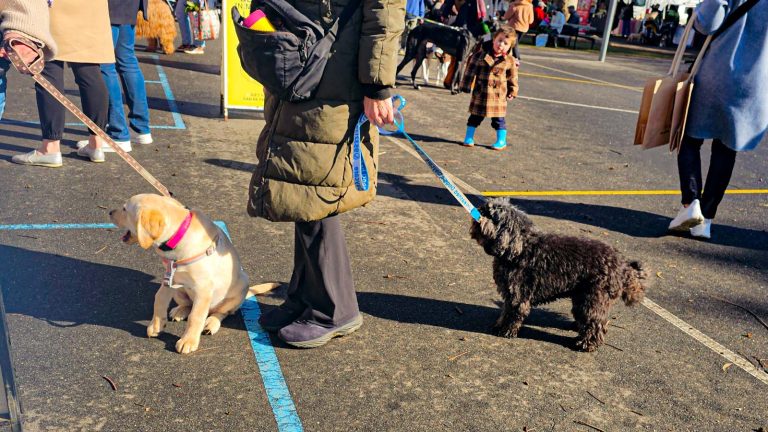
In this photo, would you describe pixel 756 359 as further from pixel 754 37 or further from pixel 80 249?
pixel 80 249

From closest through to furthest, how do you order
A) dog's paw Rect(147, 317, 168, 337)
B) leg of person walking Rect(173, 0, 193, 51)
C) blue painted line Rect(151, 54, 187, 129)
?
dog's paw Rect(147, 317, 168, 337), blue painted line Rect(151, 54, 187, 129), leg of person walking Rect(173, 0, 193, 51)

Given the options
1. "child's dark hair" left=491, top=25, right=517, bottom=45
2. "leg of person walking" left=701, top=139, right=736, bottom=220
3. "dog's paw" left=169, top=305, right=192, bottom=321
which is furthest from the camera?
"child's dark hair" left=491, top=25, right=517, bottom=45

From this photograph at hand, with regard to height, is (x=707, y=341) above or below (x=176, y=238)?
below

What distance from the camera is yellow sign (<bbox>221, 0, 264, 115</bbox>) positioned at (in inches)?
328

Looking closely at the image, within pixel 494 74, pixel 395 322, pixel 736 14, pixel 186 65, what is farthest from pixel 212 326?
pixel 186 65

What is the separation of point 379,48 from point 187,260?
54.9 inches

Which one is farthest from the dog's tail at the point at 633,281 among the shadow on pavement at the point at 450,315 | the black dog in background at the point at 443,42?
the black dog in background at the point at 443,42

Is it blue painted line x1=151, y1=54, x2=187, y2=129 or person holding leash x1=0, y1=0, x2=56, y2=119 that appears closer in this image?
person holding leash x1=0, y1=0, x2=56, y2=119

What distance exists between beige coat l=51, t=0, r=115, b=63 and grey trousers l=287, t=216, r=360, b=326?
3278 millimetres

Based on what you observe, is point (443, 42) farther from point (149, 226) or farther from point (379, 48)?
point (149, 226)

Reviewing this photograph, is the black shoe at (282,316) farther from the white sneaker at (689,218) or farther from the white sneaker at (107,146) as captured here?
the white sneaker at (689,218)

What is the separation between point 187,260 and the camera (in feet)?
11.0

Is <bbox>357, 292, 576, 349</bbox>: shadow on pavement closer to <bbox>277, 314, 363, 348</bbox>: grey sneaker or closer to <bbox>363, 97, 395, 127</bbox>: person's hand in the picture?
<bbox>277, 314, 363, 348</bbox>: grey sneaker

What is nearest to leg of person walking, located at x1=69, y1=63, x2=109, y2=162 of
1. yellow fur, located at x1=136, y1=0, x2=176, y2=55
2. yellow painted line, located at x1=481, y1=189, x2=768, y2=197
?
yellow painted line, located at x1=481, y1=189, x2=768, y2=197
